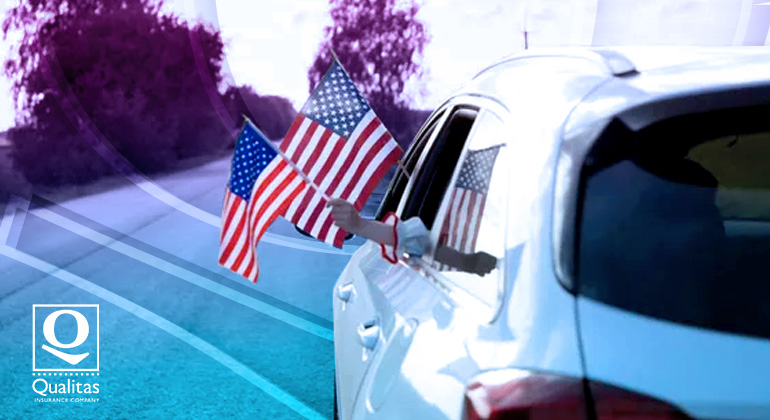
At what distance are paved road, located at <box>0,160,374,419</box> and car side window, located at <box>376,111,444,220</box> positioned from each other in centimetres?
258

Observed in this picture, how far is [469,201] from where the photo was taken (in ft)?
6.98

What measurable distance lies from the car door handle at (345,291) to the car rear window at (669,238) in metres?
1.80

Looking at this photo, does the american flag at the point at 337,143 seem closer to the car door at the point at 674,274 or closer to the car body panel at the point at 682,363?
the car door at the point at 674,274

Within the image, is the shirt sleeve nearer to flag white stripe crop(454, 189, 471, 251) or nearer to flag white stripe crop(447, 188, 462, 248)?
flag white stripe crop(447, 188, 462, 248)

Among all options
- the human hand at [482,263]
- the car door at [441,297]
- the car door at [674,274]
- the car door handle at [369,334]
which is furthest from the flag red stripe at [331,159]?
the car door at [674,274]

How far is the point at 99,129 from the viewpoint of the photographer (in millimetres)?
19281

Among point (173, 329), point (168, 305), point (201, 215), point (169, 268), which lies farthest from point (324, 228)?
point (201, 215)

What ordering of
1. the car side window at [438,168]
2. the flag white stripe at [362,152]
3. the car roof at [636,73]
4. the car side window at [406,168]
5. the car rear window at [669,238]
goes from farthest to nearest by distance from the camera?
the flag white stripe at [362,152], the car side window at [406,168], the car side window at [438,168], the car roof at [636,73], the car rear window at [669,238]

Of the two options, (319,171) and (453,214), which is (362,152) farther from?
(453,214)

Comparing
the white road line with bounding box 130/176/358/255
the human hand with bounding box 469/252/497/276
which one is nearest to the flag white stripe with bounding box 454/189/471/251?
the human hand with bounding box 469/252/497/276

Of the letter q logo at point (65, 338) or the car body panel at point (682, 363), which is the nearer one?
the car body panel at point (682, 363)

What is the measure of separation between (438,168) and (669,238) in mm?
1440

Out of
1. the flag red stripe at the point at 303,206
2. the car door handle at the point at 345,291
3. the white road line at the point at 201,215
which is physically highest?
the flag red stripe at the point at 303,206

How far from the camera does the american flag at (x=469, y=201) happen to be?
2010mm
